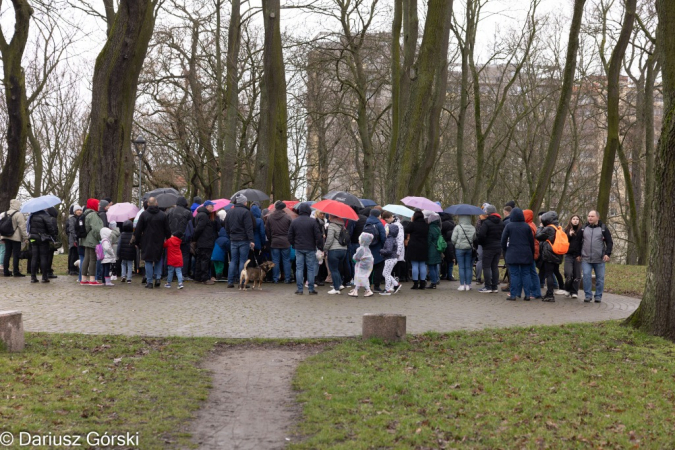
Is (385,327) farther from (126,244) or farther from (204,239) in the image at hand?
(126,244)

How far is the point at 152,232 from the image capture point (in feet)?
50.6

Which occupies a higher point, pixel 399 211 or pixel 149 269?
pixel 399 211

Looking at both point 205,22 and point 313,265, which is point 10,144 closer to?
point 205,22

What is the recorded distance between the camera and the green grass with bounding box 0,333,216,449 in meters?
6.07

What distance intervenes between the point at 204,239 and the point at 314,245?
316cm

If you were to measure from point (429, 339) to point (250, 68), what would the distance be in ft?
79.9

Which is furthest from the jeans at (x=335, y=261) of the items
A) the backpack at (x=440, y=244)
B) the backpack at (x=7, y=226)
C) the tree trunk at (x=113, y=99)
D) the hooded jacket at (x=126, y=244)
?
the backpack at (x=7, y=226)

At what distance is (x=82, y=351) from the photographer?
888cm

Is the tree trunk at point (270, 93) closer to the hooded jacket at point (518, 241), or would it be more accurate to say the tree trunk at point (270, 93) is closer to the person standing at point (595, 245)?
the hooded jacket at point (518, 241)

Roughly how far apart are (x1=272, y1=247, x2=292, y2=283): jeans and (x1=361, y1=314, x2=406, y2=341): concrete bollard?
22.7 feet

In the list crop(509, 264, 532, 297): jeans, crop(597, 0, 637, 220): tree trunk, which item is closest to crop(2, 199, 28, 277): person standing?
crop(509, 264, 532, 297): jeans

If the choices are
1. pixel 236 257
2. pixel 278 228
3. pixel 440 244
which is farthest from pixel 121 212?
pixel 440 244

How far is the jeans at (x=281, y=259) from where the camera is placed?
1692 centimetres

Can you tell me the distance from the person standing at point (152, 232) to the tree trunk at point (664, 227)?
9.59 meters
